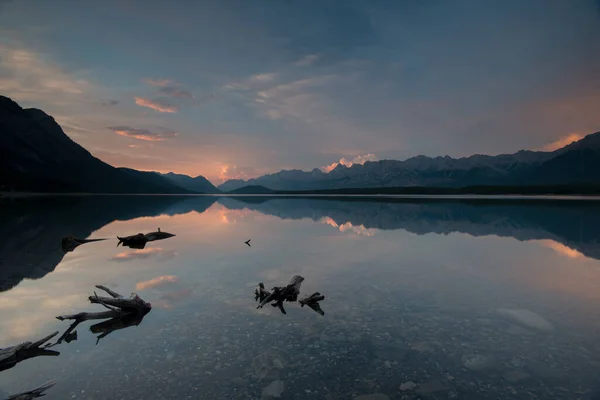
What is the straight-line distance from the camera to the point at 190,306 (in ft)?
54.2

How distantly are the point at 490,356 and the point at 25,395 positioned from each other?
15.6 meters

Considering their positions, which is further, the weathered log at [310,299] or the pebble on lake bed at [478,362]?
the weathered log at [310,299]

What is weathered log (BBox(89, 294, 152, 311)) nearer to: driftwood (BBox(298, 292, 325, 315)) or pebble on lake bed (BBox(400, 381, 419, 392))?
driftwood (BBox(298, 292, 325, 315))

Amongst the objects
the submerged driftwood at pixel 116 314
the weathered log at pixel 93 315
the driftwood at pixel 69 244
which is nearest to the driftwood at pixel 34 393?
the submerged driftwood at pixel 116 314

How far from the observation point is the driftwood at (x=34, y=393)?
29.5ft

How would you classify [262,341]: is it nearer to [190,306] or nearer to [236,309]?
[236,309]

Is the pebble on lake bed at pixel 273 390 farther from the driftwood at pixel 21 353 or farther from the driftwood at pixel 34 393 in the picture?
the driftwood at pixel 21 353

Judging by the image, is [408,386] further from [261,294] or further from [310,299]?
[261,294]

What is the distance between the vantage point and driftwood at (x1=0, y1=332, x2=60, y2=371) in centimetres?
1088

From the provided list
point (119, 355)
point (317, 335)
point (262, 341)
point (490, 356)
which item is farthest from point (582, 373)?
point (119, 355)

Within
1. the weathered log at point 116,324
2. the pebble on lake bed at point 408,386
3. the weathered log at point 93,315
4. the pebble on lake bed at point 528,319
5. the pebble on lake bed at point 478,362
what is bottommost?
the pebble on lake bed at point 528,319

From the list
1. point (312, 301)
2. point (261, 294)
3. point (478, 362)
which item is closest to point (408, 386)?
point (478, 362)

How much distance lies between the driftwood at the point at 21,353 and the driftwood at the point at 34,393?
2.45m

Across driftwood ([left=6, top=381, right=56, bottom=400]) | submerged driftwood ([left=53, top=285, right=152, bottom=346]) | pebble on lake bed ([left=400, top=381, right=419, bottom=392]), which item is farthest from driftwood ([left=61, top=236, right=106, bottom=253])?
pebble on lake bed ([left=400, top=381, right=419, bottom=392])
